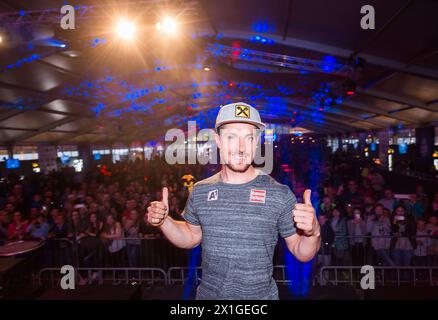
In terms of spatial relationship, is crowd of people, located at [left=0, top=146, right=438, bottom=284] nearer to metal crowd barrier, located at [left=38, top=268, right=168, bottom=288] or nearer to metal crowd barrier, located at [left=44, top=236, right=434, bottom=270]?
metal crowd barrier, located at [left=44, top=236, right=434, bottom=270]

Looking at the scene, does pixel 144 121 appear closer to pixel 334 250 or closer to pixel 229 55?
pixel 229 55

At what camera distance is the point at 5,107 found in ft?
49.6

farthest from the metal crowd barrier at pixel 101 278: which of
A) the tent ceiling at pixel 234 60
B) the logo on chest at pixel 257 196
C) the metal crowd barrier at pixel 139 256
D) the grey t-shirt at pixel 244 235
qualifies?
the tent ceiling at pixel 234 60

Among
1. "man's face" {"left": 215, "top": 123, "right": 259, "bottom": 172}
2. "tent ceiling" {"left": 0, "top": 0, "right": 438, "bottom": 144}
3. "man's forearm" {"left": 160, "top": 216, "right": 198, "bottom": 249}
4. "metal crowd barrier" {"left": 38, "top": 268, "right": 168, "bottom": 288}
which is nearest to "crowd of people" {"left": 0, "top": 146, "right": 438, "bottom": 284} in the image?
"metal crowd barrier" {"left": 38, "top": 268, "right": 168, "bottom": 288}

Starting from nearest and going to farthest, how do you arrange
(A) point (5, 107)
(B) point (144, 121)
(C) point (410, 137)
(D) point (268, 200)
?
(D) point (268, 200), (A) point (5, 107), (C) point (410, 137), (B) point (144, 121)

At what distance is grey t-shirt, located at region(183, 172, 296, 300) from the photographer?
82.9 inches

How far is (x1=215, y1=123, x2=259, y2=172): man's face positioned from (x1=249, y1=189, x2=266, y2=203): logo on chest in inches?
7.0

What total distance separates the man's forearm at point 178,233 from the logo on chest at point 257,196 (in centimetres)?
63

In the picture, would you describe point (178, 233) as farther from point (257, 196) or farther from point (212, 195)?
point (257, 196)

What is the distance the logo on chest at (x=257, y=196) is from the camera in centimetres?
216

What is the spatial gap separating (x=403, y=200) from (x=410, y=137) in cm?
1707

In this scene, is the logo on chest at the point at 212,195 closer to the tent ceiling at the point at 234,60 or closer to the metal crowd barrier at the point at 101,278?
the metal crowd barrier at the point at 101,278
